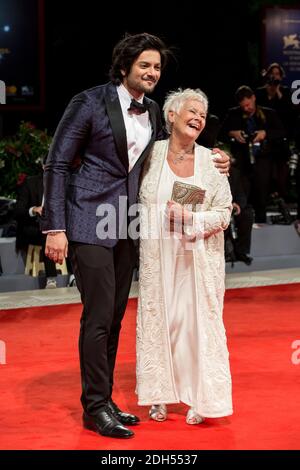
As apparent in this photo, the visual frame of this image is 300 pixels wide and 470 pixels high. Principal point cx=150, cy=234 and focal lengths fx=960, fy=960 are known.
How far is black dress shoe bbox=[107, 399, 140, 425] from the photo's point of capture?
4086 millimetres

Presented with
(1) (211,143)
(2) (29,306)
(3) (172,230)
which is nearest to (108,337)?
(3) (172,230)

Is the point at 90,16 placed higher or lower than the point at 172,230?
higher

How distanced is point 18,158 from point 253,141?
7.63 feet

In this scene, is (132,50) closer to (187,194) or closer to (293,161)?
(187,194)

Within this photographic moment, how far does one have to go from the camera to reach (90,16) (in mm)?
10844

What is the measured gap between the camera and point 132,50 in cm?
394

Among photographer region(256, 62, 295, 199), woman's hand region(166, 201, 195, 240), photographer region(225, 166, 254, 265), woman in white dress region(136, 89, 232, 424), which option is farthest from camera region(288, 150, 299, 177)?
woman's hand region(166, 201, 195, 240)

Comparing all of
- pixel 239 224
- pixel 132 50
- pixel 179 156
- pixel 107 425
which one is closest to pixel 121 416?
pixel 107 425

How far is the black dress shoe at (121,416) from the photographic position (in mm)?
4086

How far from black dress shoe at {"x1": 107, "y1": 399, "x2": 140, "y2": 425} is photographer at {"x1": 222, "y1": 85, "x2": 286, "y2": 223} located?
5.63 metres

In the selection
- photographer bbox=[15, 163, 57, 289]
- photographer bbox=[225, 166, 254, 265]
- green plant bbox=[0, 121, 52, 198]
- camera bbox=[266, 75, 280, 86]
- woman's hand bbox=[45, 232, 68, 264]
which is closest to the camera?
woman's hand bbox=[45, 232, 68, 264]

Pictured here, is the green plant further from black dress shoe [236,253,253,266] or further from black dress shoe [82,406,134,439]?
black dress shoe [82,406,134,439]

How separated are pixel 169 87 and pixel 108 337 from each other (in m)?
7.41
